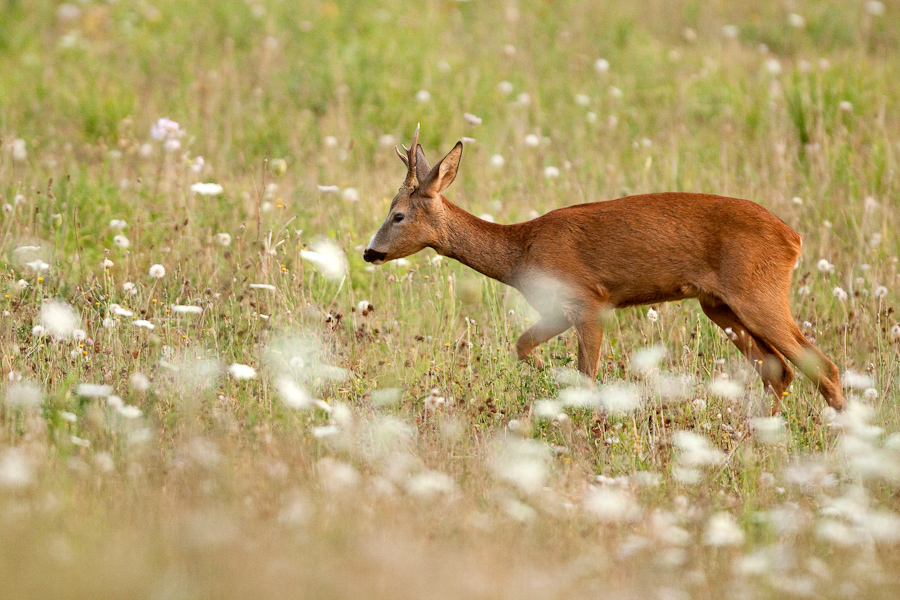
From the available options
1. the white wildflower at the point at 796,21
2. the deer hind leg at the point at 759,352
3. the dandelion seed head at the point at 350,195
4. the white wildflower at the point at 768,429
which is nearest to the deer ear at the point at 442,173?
the deer hind leg at the point at 759,352

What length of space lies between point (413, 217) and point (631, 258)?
1.22 m

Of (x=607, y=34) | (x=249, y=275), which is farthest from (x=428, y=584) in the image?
(x=607, y=34)

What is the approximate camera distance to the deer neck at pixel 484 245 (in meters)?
6.10

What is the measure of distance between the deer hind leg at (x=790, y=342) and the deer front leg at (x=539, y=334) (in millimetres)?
953

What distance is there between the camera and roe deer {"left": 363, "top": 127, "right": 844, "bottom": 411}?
5719 millimetres

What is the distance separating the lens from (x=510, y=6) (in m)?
13.7

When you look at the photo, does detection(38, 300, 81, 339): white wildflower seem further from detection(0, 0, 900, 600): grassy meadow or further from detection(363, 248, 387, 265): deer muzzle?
detection(363, 248, 387, 265): deer muzzle

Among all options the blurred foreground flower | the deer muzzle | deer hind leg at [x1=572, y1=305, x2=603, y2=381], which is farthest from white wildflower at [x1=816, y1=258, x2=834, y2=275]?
the blurred foreground flower

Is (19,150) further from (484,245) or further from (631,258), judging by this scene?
(631,258)

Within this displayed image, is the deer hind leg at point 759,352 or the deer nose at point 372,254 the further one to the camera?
the deer hind leg at point 759,352

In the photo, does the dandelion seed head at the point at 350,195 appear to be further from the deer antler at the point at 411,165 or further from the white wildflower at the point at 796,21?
the white wildflower at the point at 796,21

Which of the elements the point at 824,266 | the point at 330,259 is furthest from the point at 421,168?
the point at 824,266

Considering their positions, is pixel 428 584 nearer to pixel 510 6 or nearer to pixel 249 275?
pixel 249 275

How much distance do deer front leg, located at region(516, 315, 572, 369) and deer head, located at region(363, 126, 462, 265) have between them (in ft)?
2.40
